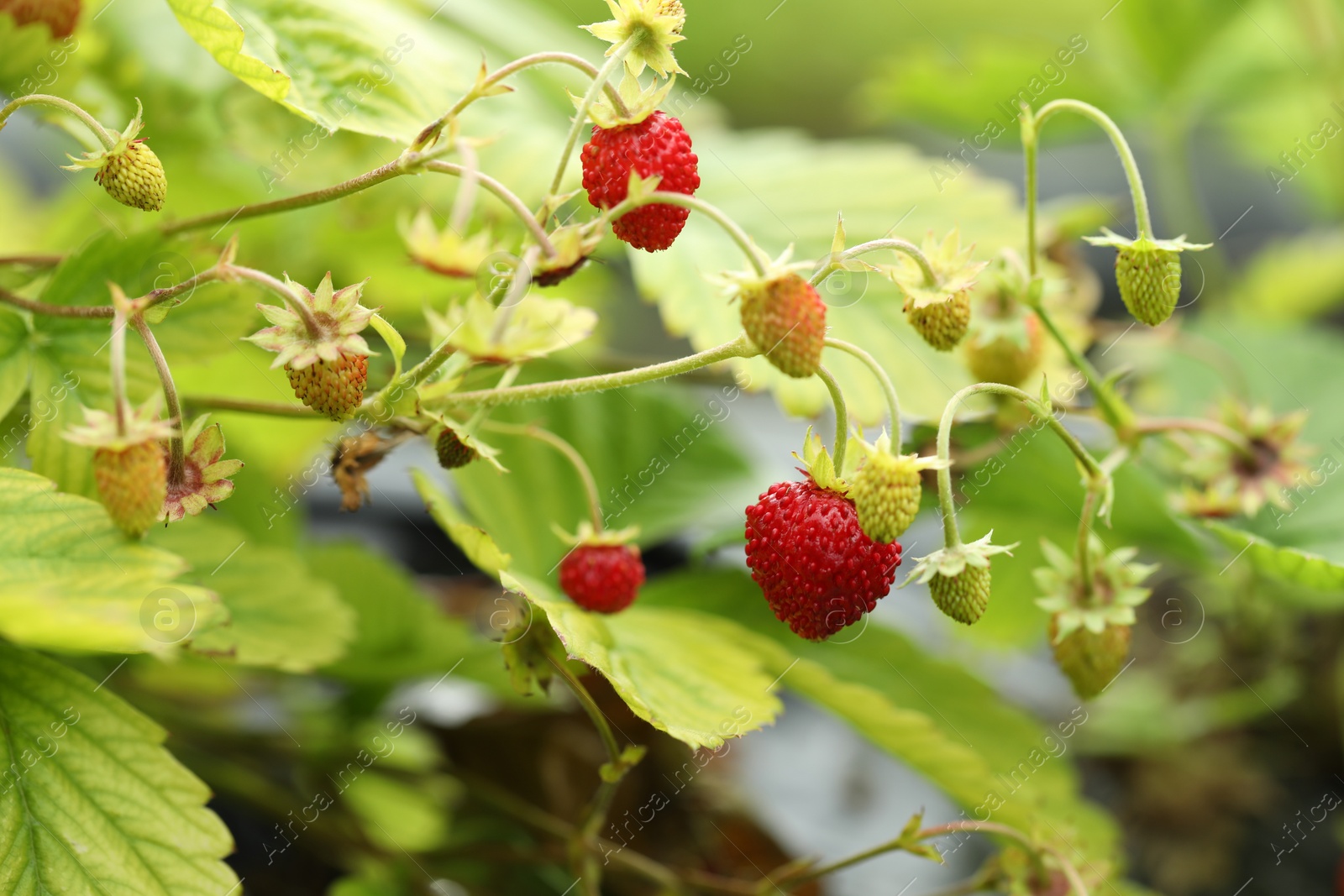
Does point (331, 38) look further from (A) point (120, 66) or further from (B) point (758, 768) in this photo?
(B) point (758, 768)

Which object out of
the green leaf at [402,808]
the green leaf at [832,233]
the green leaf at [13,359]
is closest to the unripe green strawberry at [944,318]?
the green leaf at [832,233]

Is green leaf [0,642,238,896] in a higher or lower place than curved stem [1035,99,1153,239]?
lower

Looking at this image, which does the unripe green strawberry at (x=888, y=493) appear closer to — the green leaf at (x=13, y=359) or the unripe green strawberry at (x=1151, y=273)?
the unripe green strawberry at (x=1151, y=273)

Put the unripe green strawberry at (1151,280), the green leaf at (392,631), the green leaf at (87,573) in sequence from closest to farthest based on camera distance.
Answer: the green leaf at (87,573) < the unripe green strawberry at (1151,280) < the green leaf at (392,631)

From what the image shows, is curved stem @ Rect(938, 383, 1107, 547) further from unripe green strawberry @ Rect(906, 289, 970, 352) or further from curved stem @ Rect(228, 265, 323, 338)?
curved stem @ Rect(228, 265, 323, 338)

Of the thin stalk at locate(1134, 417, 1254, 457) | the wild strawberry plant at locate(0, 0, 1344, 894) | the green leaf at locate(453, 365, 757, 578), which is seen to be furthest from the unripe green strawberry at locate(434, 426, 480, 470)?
the thin stalk at locate(1134, 417, 1254, 457)

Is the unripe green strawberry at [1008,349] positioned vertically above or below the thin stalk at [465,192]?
below
